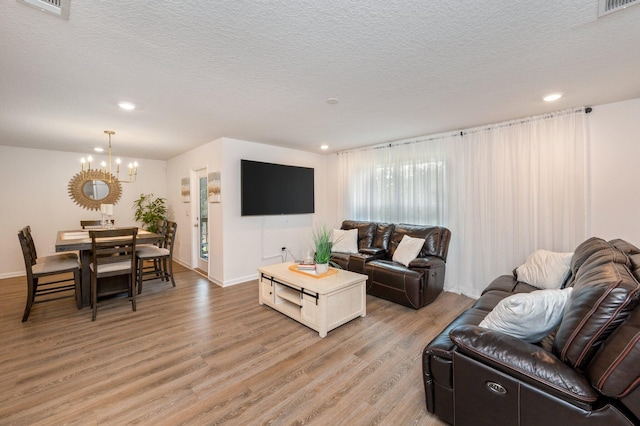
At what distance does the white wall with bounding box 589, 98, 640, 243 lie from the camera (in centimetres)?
276

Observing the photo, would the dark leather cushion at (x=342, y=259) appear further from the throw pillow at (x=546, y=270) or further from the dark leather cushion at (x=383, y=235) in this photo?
the throw pillow at (x=546, y=270)

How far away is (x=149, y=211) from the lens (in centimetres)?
604

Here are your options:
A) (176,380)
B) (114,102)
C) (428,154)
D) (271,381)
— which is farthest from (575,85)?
(114,102)

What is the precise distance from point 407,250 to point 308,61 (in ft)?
9.27

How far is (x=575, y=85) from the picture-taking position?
2.41 meters

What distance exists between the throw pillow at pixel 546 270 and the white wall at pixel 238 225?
11.8ft

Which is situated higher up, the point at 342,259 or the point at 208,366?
the point at 342,259

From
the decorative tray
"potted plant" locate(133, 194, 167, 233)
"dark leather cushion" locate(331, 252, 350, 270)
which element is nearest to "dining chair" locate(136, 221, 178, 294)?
"potted plant" locate(133, 194, 167, 233)

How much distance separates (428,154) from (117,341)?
179 inches

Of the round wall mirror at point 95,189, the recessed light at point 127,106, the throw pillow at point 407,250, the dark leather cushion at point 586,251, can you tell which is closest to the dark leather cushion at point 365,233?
the throw pillow at point 407,250

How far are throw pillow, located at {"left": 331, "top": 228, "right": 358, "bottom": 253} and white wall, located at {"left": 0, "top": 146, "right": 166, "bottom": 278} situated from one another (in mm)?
4980

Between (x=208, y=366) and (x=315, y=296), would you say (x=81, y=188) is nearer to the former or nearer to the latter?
(x=208, y=366)

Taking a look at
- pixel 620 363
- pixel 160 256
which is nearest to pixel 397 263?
pixel 620 363

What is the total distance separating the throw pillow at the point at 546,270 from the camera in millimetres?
2580
